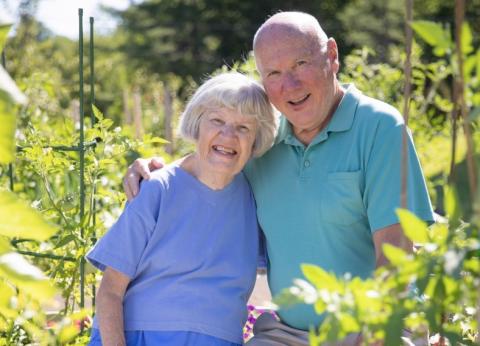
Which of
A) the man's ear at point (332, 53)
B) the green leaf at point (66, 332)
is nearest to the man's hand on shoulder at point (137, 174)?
the man's ear at point (332, 53)

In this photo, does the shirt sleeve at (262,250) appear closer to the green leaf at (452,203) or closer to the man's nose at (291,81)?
the man's nose at (291,81)

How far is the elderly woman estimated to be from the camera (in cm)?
233

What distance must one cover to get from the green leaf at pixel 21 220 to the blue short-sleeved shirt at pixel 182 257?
4.37 ft

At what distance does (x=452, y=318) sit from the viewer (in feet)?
8.00

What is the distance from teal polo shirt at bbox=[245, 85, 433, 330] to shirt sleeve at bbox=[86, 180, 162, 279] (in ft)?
1.14

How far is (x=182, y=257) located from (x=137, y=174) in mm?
298

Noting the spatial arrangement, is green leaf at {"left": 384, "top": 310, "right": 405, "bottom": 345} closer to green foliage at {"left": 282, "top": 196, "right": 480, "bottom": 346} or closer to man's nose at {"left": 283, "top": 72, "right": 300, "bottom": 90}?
green foliage at {"left": 282, "top": 196, "right": 480, "bottom": 346}

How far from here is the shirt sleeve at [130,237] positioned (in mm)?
2307

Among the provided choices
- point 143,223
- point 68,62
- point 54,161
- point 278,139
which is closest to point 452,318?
point 278,139

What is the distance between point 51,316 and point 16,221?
2.70 m

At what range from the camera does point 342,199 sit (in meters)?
2.32

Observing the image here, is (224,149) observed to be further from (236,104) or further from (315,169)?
(315,169)

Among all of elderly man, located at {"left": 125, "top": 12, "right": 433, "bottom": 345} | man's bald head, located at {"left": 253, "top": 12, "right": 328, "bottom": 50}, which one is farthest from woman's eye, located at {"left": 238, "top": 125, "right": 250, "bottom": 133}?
man's bald head, located at {"left": 253, "top": 12, "right": 328, "bottom": 50}

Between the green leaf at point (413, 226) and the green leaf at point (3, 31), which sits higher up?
the green leaf at point (3, 31)
